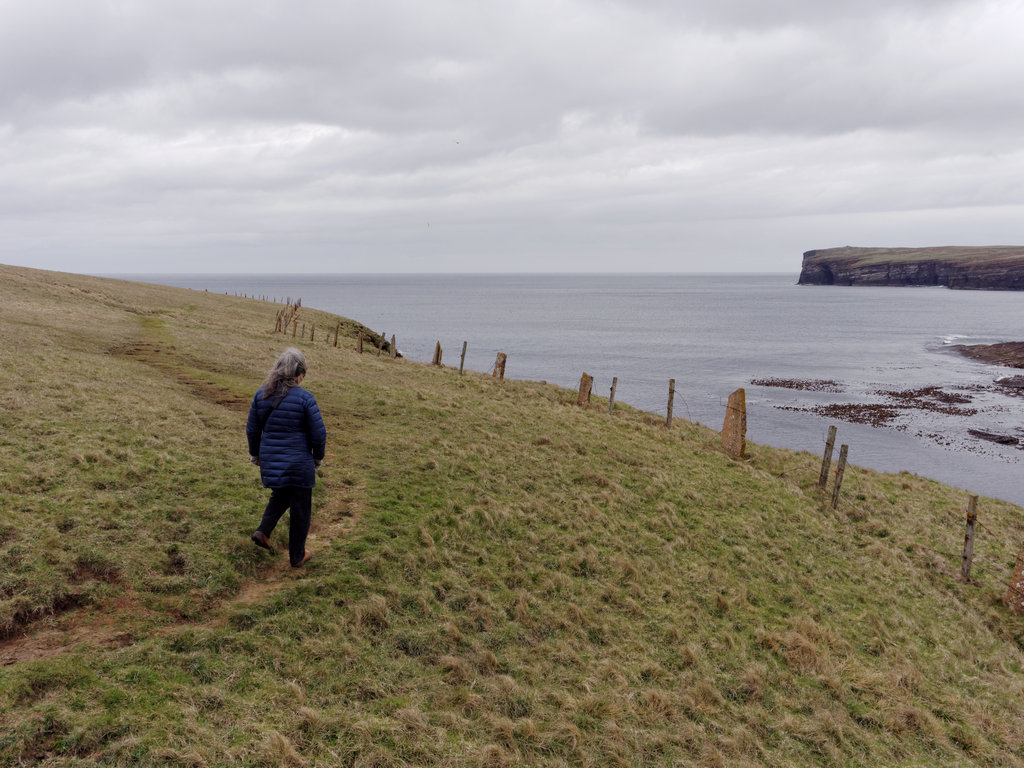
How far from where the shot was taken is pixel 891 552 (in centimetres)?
1622

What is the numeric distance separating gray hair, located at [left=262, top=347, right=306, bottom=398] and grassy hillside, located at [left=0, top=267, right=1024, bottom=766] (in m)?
2.78

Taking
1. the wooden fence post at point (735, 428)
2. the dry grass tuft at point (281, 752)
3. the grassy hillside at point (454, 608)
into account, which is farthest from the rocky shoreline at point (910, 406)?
the dry grass tuft at point (281, 752)

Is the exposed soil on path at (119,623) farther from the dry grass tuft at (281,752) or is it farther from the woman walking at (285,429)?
the dry grass tuft at (281,752)

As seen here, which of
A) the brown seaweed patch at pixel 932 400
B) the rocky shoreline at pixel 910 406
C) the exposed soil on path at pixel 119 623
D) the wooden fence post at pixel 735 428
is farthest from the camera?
the brown seaweed patch at pixel 932 400

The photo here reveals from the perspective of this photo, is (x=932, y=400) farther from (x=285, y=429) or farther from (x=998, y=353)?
(x=285, y=429)

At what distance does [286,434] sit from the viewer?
830cm

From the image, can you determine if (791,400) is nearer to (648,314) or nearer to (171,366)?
(171,366)

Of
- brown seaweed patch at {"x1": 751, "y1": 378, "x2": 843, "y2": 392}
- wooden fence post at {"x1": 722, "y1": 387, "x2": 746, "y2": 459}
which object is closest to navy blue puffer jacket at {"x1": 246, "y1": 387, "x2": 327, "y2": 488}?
wooden fence post at {"x1": 722, "y1": 387, "x2": 746, "y2": 459}

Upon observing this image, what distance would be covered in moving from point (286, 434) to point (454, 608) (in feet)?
12.1

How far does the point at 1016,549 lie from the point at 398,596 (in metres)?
19.8

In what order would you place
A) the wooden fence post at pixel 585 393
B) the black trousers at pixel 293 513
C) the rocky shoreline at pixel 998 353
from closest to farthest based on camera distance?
1. the black trousers at pixel 293 513
2. the wooden fence post at pixel 585 393
3. the rocky shoreline at pixel 998 353

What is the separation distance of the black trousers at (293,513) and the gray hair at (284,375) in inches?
52.0

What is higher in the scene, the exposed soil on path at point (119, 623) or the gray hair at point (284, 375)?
the gray hair at point (284, 375)

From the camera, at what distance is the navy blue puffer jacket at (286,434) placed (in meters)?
8.29
